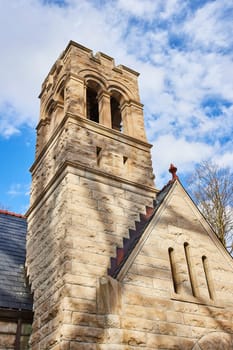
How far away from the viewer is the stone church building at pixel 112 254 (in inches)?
268

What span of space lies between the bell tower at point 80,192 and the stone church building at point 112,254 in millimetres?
27

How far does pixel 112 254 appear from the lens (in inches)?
A: 316

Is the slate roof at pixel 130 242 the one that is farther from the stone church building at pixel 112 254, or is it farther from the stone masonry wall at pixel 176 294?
the stone masonry wall at pixel 176 294

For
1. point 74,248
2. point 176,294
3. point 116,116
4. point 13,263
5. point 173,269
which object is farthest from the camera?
point 116,116

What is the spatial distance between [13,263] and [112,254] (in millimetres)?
3270

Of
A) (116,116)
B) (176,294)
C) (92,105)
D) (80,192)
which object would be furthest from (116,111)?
(176,294)

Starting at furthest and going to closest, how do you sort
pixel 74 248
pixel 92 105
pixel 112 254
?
pixel 92 105
pixel 112 254
pixel 74 248

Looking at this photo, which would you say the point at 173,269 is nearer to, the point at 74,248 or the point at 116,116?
the point at 74,248

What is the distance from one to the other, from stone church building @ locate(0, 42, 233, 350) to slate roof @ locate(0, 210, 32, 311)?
0.67ft

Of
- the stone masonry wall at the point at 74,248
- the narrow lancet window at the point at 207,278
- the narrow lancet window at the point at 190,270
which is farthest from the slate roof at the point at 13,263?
the narrow lancet window at the point at 207,278

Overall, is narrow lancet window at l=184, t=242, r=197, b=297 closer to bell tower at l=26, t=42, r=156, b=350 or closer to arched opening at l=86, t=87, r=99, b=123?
bell tower at l=26, t=42, r=156, b=350

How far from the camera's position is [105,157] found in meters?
9.89

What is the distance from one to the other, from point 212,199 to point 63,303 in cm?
1011

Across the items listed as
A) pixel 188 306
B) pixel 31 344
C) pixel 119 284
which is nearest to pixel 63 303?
pixel 119 284
